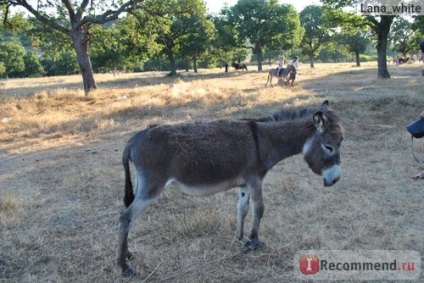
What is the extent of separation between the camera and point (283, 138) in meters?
4.53

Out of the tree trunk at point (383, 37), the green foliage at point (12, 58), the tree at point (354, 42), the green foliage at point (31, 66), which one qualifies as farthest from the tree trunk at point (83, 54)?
the green foliage at point (31, 66)

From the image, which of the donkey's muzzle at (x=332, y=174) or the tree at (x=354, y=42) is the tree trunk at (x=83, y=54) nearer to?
the donkey's muzzle at (x=332, y=174)

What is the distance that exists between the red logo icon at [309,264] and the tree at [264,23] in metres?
47.3

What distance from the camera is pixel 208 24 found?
4294 centimetres

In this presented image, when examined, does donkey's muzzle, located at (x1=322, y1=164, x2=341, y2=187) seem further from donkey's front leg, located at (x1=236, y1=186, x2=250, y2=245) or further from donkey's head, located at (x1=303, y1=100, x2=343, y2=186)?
donkey's front leg, located at (x1=236, y1=186, x2=250, y2=245)

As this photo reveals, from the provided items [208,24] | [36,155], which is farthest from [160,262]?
[208,24]

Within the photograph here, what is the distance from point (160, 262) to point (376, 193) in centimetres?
411

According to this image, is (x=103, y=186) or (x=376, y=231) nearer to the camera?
(x=376, y=231)

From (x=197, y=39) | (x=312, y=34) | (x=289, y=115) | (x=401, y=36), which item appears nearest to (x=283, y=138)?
(x=289, y=115)

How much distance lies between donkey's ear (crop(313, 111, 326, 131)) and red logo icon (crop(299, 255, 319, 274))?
1.60 m

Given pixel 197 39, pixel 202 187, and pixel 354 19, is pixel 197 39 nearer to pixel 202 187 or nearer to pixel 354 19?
pixel 354 19

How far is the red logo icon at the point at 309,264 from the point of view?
13.6 feet

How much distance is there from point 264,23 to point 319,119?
47.9 meters

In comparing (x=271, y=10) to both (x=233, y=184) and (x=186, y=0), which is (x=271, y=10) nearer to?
(x=186, y=0)
